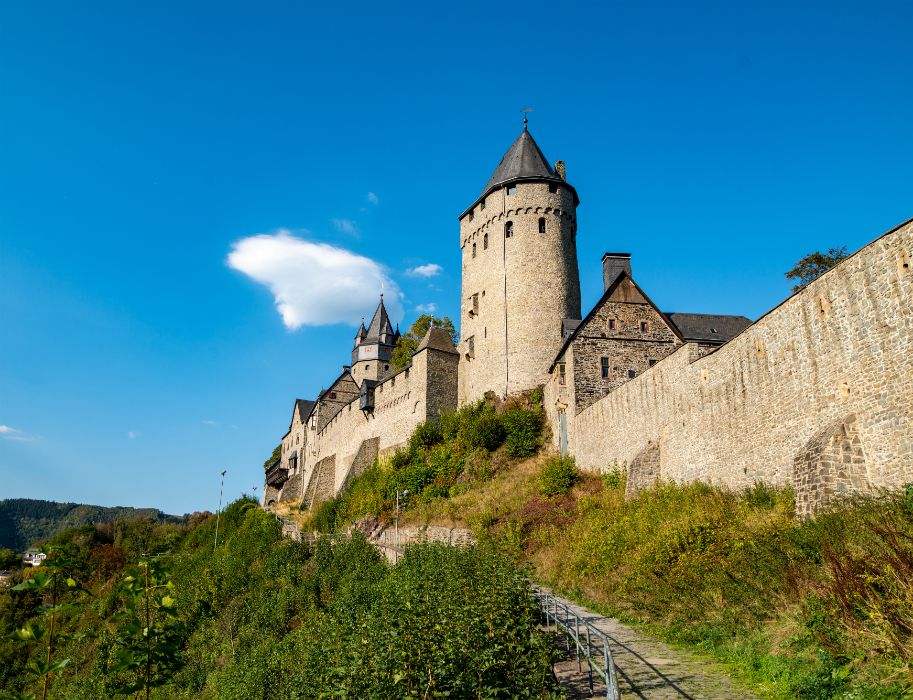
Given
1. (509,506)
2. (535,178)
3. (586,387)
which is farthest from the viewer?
(535,178)

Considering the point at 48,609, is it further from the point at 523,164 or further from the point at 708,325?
the point at 523,164

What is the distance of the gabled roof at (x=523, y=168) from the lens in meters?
37.8

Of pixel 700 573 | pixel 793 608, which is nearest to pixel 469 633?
pixel 793 608

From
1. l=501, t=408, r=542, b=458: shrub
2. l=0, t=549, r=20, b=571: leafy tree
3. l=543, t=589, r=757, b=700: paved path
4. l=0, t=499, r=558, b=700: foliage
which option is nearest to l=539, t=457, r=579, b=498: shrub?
l=501, t=408, r=542, b=458: shrub

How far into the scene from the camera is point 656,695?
25.7 feet

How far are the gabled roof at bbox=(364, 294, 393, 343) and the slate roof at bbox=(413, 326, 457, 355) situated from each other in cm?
3002

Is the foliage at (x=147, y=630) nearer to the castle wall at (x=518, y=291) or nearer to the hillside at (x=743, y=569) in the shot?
the hillside at (x=743, y=569)

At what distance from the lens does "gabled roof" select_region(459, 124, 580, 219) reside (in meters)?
37.8

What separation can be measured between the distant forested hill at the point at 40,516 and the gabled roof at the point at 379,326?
294ft

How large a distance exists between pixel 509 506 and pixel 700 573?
499 inches

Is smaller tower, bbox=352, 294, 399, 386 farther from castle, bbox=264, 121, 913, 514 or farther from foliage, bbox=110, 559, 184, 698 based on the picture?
foliage, bbox=110, 559, 184, 698

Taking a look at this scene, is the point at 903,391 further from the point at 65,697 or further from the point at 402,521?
the point at 65,697

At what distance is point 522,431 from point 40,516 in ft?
527

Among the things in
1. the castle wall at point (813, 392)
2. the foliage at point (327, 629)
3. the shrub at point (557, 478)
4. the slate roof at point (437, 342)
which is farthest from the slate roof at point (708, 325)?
the foliage at point (327, 629)
